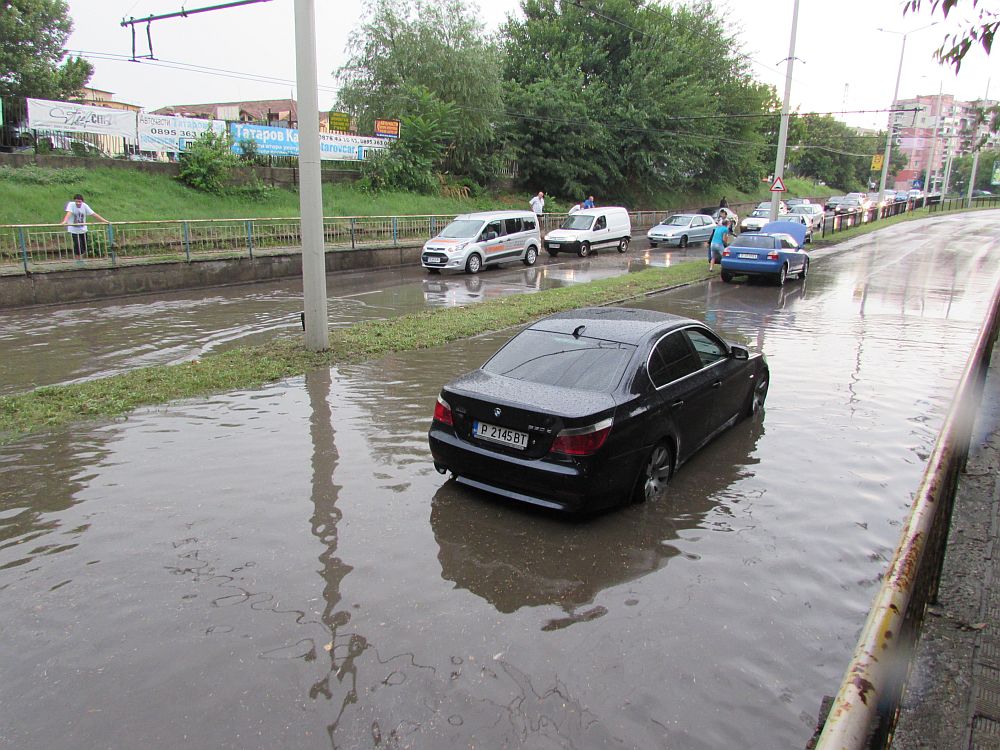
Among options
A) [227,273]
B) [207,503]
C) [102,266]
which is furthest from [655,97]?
[207,503]

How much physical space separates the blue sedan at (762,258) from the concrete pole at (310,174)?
13.2 meters

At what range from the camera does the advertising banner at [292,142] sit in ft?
87.7

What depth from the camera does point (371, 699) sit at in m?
3.45

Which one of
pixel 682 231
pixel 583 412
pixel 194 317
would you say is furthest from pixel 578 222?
pixel 583 412

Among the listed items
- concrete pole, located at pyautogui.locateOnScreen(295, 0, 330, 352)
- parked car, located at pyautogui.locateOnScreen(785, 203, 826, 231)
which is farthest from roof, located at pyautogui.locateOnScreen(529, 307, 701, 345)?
parked car, located at pyautogui.locateOnScreen(785, 203, 826, 231)

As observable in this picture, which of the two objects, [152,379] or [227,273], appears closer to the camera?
[152,379]

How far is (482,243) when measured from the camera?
22.2 m

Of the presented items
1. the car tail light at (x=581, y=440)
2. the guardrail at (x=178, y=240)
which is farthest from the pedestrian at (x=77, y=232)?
the car tail light at (x=581, y=440)

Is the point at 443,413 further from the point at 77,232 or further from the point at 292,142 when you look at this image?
the point at 292,142

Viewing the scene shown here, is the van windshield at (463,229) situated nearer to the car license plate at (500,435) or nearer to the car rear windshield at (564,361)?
the car rear windshield at (564,361)

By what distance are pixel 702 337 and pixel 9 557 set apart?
594 centimetres

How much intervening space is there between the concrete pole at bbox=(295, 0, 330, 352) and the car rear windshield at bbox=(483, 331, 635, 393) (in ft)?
15.6

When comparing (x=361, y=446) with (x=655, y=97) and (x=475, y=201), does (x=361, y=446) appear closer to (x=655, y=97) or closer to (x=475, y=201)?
(x=475, y=201)

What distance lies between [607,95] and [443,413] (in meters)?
39.5
